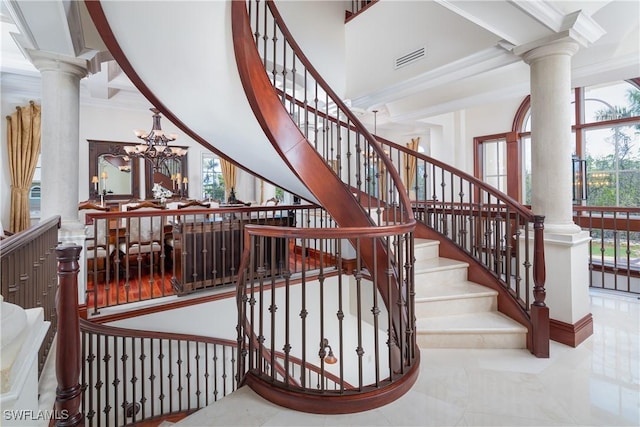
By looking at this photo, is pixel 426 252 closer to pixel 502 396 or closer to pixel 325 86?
pixel 502 396

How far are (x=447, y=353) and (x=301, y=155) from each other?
6.15 ft

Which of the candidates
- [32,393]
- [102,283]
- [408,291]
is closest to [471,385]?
[408,291]

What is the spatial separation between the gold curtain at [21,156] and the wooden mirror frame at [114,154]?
938mm

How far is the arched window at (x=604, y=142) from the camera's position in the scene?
17.7 ft

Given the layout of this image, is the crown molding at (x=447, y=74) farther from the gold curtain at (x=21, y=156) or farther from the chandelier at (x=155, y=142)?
the gold curtain at (x=21, y=156)

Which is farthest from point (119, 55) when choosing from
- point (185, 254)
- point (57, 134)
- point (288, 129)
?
point (185, 254)

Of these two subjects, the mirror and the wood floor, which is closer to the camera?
the wood floor

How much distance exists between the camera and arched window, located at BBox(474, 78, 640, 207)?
5.39 m

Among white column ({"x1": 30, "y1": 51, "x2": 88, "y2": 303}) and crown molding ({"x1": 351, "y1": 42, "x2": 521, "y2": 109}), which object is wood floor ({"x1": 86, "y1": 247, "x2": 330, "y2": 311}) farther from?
crown molding ({"x1": 351, "y1": 42, "x2": 521, "y2": 109})

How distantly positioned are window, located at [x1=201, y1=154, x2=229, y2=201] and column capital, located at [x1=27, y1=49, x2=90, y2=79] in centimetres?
498

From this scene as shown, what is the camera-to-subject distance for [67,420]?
4.12 ft

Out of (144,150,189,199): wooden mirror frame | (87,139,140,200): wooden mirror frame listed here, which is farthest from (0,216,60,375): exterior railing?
(144,150,189,199): wooden mirror frame

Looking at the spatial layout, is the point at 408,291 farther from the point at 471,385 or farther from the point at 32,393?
the point at 32,393

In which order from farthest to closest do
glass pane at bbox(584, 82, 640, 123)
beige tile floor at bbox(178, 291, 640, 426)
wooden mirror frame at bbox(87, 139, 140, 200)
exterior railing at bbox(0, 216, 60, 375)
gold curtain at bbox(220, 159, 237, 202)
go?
gold curtain at bbox(220, 159, 237, 202) → wooden mirror frame at bbox(87, 139, 140, 200) → glass pane at bbox(584, 82, 640, 123) → beige tile floor at bbox(178, 291, 640, 426) → exterior railing at bbox(0, 216, 60, 375)
